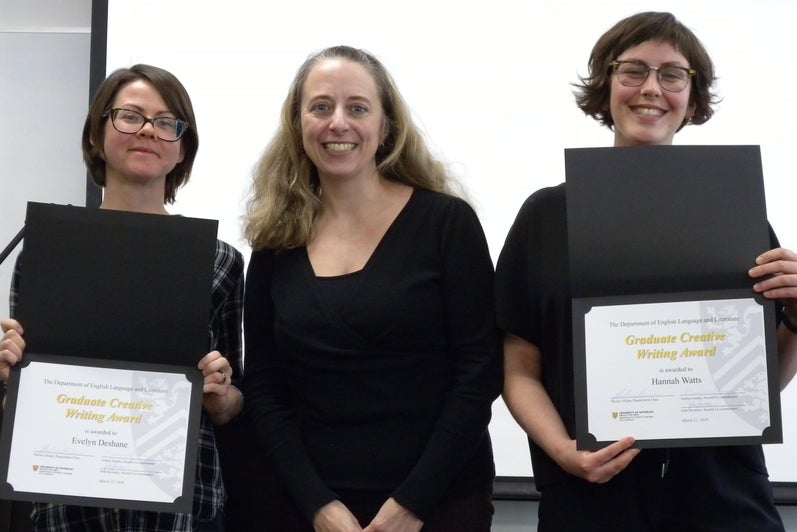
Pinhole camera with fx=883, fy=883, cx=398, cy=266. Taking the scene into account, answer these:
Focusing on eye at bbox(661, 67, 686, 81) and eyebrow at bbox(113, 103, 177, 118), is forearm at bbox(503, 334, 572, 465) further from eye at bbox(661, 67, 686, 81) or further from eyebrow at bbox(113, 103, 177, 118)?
eyebrow at bbox(113, 103, 177, 118)

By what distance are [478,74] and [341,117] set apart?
1266 millimetres

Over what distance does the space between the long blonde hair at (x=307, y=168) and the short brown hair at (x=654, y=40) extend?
37 cm

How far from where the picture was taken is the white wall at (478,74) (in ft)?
9.20

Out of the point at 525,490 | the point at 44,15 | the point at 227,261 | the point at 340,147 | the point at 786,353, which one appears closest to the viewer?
the point at 786,353

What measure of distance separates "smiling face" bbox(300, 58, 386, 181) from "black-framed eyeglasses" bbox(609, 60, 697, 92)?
493 mm

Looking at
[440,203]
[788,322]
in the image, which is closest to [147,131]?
[440,203]

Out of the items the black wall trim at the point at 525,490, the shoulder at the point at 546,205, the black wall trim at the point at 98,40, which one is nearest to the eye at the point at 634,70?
the shoulder at the point at 546,205

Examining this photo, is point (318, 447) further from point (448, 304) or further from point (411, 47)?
point (411, 47)

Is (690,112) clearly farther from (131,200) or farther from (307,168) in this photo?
(131,200)

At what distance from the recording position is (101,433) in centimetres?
154

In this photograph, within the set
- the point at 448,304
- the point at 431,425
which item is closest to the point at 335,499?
the point at 431,425

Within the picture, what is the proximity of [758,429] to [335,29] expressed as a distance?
6.70 ft

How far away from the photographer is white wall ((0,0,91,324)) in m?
3.42

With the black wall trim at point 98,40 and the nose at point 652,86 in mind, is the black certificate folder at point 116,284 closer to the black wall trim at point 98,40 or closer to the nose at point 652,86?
the nose at point 652,86
